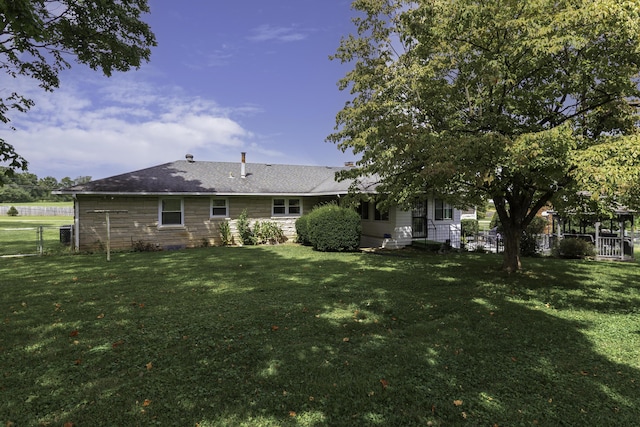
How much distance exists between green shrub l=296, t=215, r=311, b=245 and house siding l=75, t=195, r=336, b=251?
1.17 metres

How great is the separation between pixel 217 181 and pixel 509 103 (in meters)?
13.5

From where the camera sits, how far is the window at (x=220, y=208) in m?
16.3

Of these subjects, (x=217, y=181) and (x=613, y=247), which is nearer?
(x=613, y=247)

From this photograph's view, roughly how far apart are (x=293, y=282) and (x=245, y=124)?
15.6m

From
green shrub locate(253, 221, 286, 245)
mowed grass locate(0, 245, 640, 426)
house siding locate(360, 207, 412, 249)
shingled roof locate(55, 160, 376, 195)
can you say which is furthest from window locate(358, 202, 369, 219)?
mowed grass locate(0, 245, 640, 426)

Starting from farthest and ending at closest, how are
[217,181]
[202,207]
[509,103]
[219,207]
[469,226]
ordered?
[469,226], [217,181], [219,207], [202,207], [509,103]

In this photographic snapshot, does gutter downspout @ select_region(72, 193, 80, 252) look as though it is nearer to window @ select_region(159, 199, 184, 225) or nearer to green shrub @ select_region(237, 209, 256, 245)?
window @ select_region(159, 199, 184, 225)

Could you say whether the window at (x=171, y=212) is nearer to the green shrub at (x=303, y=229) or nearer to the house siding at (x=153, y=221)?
the house siding at (x=153, y=221)

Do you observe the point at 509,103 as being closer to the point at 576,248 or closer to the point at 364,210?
the point at 576,248

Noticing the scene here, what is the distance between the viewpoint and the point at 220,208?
16469 mm

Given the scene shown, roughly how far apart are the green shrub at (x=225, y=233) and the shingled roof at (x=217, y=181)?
1585 mm

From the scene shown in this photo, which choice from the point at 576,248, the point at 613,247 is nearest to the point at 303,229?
the point at 576,248

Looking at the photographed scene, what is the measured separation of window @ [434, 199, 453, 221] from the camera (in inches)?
663

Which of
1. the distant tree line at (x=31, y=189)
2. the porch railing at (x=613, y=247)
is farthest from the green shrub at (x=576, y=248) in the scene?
the distant tree line at (x=31, y=189)
